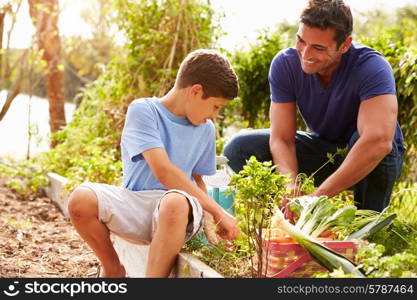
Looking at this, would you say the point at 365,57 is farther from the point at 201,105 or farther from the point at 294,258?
the point at 294,258

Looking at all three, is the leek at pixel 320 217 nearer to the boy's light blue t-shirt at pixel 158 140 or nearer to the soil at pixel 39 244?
the boy's light blue t-shirt at pixel 158 140

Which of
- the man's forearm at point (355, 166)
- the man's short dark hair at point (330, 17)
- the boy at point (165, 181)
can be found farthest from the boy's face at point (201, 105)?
the man's short dark hair at point (330, 17)

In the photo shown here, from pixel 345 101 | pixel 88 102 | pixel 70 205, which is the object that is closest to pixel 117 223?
pixel 70 205

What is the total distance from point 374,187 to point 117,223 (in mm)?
1521

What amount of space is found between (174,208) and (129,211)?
14.8 inches

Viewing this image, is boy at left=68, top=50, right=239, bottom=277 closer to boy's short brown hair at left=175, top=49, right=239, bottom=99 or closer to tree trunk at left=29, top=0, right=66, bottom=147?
boy's short brown hair at left=175, top=49, right=239, bottom=99

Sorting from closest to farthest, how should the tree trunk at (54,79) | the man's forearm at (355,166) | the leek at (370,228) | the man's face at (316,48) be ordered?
the leek at (370,228), the man's forearm at (355,166), the man's face at (316,48), the tree trunk at (54,79)

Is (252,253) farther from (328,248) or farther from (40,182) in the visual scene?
(40,182)

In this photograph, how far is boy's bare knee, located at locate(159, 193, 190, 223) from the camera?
246cm

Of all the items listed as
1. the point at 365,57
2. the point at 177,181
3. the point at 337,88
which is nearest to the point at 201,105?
the point at 177,181

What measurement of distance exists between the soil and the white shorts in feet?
2.57

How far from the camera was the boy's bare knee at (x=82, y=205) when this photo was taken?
2693 millimetres

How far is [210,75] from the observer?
283 centimetres

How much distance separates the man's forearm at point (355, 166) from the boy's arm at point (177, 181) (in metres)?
0.57
